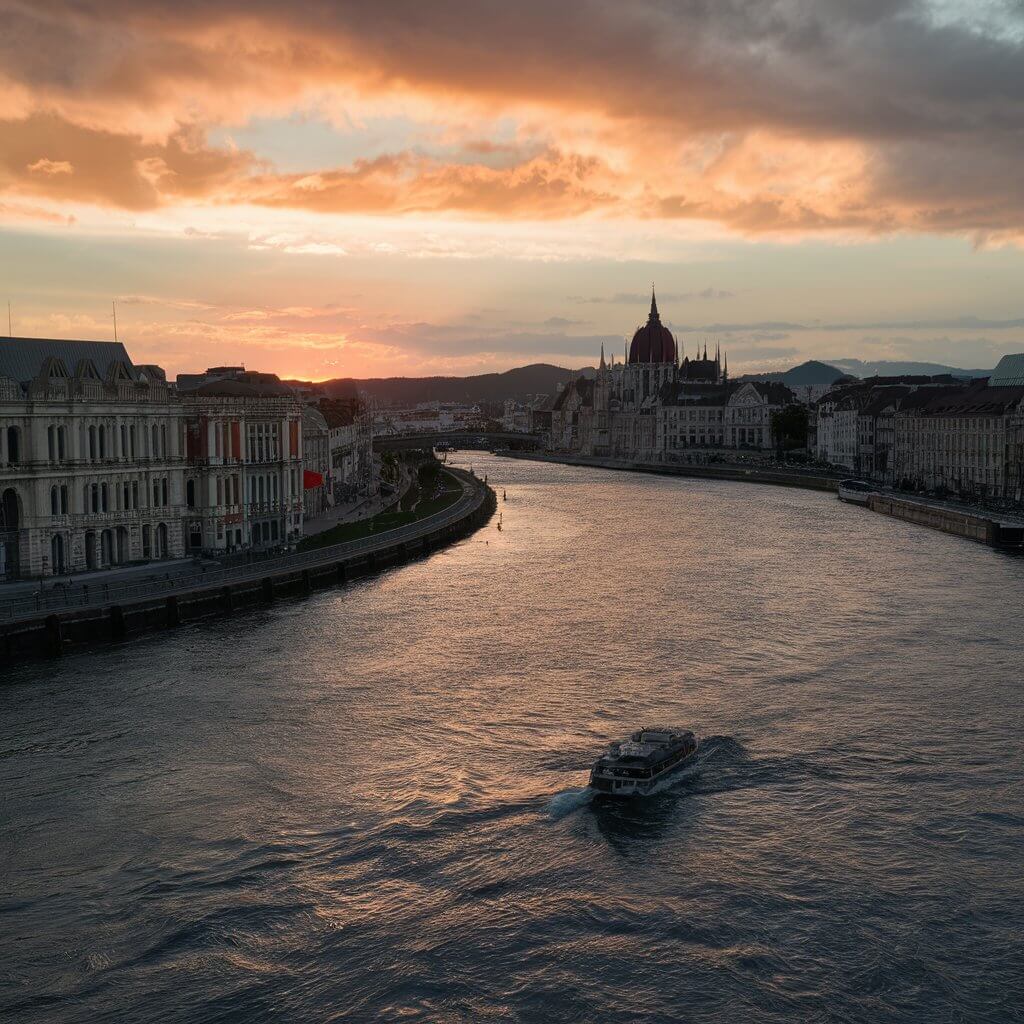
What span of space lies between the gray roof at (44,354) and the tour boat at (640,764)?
127 feet

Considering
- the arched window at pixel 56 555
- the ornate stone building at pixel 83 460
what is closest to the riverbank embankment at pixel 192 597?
the arched window at pixel 56 555

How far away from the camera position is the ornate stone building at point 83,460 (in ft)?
184

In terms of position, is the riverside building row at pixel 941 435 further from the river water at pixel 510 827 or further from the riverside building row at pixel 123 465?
the riverside building row at pixel 123 465

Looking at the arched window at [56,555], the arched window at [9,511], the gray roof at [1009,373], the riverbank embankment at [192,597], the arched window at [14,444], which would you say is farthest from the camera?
the gray roof at [1009,373]

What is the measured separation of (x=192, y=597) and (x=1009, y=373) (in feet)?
348

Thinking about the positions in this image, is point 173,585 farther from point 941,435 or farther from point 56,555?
point 941,435

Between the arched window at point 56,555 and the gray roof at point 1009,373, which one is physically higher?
the gray roof at point 1009,373

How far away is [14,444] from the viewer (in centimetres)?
5641

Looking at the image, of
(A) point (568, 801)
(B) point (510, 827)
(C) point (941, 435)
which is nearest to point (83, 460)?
(A) point (568, 801)

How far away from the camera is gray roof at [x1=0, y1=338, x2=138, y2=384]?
6075cm

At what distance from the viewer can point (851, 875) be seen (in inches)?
1099

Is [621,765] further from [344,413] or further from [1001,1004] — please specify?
[344,413]

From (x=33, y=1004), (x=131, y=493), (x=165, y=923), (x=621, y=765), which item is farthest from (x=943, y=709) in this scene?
(x=131, y=493)

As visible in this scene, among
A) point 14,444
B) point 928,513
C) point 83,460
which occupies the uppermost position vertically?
point 14,444
